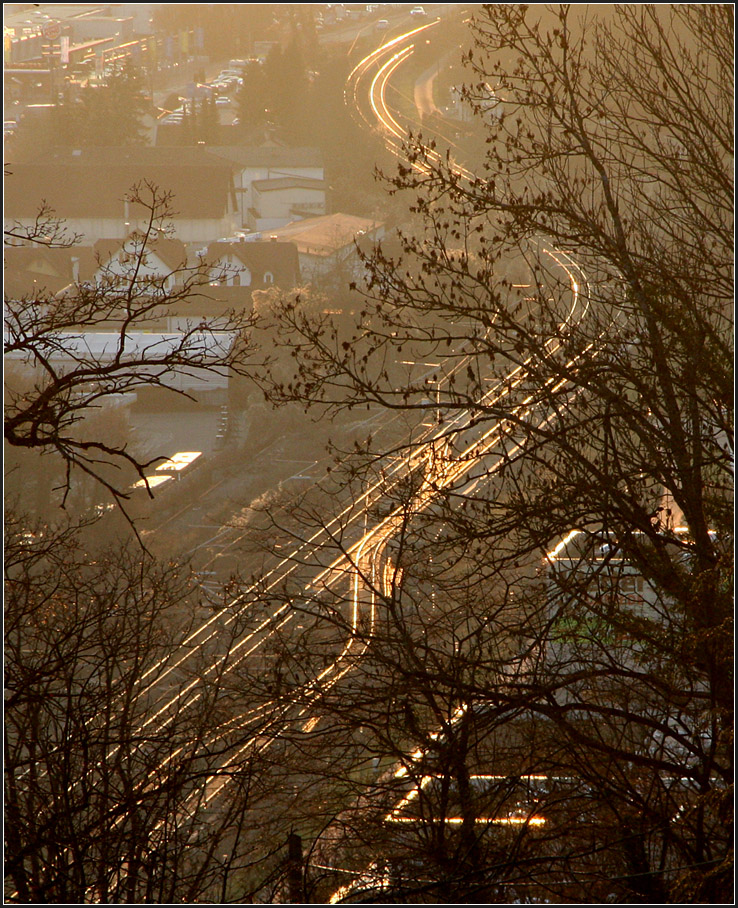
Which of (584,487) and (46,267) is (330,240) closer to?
(46,267)

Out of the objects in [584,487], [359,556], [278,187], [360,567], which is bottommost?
[584,487]

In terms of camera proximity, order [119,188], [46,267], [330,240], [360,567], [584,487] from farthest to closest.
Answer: [119,188] → [330,240] → [46,267] → [360,567] → [584,487]

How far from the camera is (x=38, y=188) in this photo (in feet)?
74.7

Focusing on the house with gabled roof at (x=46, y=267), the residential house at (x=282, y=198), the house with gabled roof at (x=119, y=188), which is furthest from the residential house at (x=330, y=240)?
the house with gabled roof at (x=46, y=267)

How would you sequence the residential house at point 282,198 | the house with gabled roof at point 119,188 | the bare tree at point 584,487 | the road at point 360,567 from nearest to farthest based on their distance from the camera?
the bare tree at point 584,487 < the road at point 360,567 < the house with gabled roof at point 119,188 < the residential house at point 282,198

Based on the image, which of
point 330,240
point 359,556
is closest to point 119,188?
point 330,240

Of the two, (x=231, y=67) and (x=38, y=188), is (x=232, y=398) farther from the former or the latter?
(x=231, y=67)

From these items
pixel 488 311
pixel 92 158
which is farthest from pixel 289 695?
pixel 92 158

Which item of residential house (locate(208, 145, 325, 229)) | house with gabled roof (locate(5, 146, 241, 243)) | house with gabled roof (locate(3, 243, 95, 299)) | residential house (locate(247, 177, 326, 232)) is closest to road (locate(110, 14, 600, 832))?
house with gabled roof (locate(3, 243, 95, 299))

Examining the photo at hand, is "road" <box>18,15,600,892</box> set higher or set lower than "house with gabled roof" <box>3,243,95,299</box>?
lower

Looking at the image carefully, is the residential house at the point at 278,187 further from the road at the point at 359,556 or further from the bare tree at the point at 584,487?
the bare tree at the point at 584,487

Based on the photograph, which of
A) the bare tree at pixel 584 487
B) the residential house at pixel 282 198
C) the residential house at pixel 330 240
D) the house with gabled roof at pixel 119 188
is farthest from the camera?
the residential house at pixel 282 198

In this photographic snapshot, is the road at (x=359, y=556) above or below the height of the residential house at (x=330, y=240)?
below

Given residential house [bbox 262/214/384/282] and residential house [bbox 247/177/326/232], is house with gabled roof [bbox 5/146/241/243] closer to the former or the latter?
residential house [bbox 247/177/326/232]
